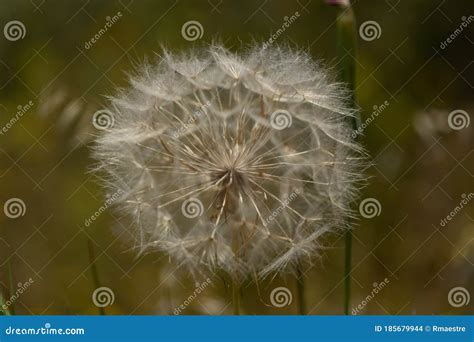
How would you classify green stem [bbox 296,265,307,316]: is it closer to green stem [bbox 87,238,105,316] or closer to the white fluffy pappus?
the white fluffy pappus

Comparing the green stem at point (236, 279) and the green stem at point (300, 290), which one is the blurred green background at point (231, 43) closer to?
the green stem at point (300, 290)

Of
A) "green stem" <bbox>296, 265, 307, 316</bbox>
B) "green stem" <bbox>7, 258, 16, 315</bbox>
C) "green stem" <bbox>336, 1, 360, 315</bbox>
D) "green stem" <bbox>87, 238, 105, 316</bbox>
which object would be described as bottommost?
"green stem" <bbox>7, 258, 16, 315</bbox>

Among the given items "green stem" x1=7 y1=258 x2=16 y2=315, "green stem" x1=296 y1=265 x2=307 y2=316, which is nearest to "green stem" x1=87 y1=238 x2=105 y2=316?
"green stem" x1=7 y1=258 x2=16 y2=315

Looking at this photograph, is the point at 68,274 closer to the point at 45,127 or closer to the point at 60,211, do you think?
the point at 60,211

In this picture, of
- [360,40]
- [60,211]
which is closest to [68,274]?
[60,211]

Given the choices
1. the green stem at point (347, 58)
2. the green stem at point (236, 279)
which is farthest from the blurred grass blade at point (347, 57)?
the green stem at point (236, 279)

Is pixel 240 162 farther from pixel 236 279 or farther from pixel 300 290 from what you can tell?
pixel 300 290
